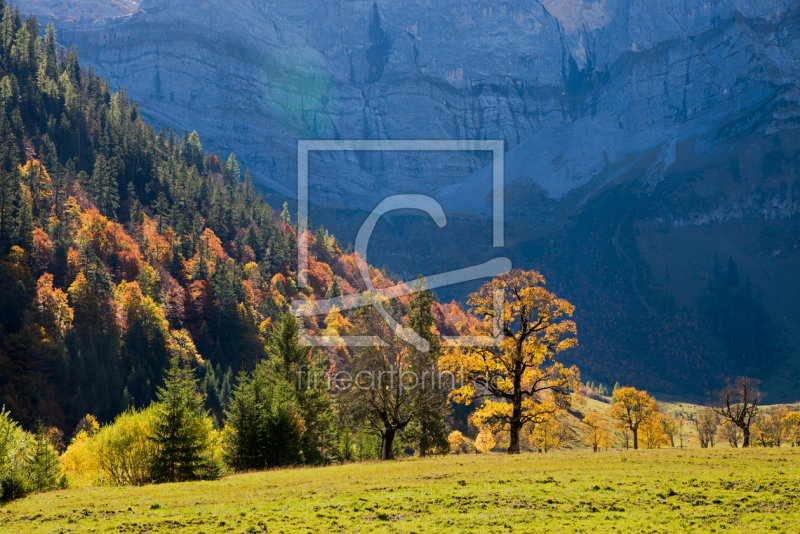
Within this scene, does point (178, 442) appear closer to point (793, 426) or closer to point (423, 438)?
point (423, 438)

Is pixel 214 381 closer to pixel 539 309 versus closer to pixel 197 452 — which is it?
pixel 197 452

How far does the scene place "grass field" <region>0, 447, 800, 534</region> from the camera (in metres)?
19.8

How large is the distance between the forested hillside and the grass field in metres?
68.3

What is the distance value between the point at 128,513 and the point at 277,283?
162162mm

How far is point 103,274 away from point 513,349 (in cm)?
12601

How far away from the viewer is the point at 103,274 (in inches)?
5335

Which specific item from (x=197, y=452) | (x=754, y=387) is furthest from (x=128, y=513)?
(x=754, y=387)

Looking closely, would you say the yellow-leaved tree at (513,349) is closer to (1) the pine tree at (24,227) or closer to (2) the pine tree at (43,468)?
(2) the pine tree at (43,468)

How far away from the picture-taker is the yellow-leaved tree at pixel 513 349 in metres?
37.1

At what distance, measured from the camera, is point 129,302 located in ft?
441

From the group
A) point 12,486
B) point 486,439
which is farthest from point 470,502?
point 12,486

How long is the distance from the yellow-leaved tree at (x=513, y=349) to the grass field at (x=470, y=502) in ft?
24.2

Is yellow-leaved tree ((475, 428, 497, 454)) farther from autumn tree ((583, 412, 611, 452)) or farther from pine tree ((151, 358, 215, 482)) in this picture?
autumn tree ((583, 412, 611, 452))

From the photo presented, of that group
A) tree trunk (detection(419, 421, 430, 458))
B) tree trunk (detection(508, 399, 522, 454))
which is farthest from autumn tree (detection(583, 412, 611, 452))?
tree trunk (detection(508, 399, 522, 454))
